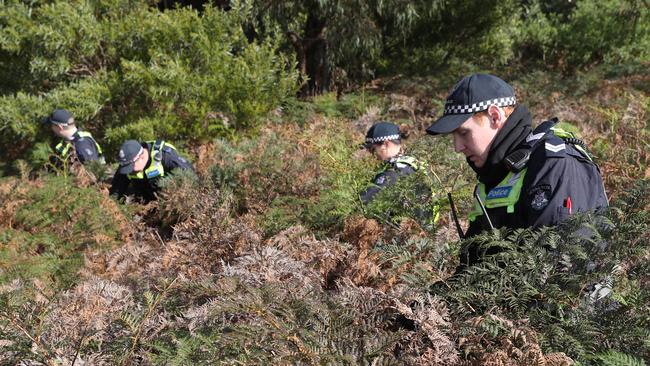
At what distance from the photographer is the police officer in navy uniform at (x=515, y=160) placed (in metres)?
2.53

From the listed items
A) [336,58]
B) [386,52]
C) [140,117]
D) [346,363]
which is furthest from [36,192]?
[386,52]

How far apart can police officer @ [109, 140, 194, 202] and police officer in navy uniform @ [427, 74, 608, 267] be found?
4.85 meters

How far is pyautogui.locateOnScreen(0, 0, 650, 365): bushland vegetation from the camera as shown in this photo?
95.4 inches

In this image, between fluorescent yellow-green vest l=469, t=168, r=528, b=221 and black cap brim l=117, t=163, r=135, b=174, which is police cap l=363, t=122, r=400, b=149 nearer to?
fluorescent yellow-green vest l=469, t=168, r=528, b=221

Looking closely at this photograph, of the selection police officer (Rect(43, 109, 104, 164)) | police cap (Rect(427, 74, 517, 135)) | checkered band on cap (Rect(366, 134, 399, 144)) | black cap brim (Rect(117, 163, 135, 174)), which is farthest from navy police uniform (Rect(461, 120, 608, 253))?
police officer (Rect(43, 109, 104, 164))

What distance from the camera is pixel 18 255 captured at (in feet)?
19.4

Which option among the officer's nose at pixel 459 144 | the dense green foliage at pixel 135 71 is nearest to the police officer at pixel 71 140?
the dense green foliage at pixel 135 71

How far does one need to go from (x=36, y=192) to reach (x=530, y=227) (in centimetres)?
605

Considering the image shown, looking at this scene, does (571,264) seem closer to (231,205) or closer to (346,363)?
(346,363)

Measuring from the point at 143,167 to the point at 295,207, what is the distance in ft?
7.97

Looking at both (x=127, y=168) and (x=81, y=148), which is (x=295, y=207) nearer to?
(x=127, y=168)

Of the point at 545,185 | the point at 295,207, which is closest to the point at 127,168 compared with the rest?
the point at 295,207

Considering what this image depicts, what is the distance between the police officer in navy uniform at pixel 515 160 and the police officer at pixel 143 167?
4849 mm

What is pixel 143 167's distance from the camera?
7.29 metres
